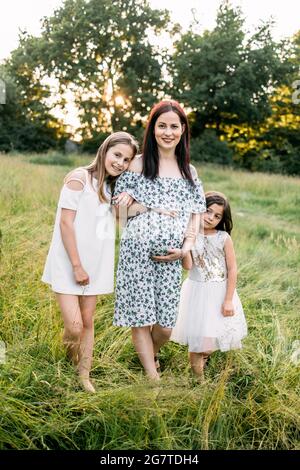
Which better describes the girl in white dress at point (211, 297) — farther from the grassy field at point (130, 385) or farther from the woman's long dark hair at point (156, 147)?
the woman's long dark hair at point (156, 147)

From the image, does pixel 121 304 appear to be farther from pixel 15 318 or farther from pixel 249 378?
pixel 249 378

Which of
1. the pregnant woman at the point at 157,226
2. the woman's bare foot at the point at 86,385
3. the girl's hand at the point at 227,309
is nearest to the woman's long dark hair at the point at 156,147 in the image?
the pregnant woman at the point at 157,226

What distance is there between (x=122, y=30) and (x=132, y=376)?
67.0 ft

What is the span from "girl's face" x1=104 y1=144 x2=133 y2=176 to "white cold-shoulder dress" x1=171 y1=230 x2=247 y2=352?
2.27 ft

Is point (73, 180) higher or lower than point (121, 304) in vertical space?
higher

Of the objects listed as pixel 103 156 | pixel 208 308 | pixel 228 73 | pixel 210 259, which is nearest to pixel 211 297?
pixel 208 308

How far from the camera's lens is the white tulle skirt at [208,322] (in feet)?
10.8

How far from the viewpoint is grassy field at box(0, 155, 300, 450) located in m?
2.57

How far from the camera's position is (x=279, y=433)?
2.83m

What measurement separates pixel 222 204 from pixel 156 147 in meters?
0.55

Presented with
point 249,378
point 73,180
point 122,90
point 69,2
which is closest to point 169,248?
point 73,180

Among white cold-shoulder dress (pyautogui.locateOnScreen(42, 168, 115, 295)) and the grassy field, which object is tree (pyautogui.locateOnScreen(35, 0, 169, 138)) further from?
white cold-shoulder dress (pyautogui.locateOnScreen(42, 168, 115, 295))

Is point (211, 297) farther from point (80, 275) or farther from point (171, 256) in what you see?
point (80, 275)

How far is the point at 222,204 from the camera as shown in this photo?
334cm
